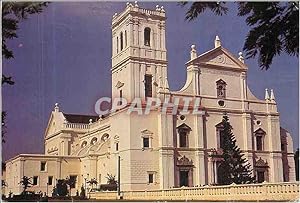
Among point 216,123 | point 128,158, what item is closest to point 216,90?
point 216,123

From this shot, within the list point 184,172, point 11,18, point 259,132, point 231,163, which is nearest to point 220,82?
point 259,132

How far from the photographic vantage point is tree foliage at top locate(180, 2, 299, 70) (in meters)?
4.94

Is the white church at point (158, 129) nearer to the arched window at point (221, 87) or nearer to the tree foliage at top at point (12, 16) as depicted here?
the arched window at point (221, 87)

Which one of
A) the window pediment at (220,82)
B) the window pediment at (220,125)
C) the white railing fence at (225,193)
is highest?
the window pediment at (220,82)

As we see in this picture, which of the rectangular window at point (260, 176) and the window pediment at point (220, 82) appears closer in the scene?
the rectangular window at point (260, 176)

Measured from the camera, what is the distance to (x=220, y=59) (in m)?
6.73

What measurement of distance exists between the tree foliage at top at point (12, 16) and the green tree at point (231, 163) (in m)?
2.98

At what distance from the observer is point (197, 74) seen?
7312 mm

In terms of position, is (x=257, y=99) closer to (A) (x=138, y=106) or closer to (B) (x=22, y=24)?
(A) (x=138, y=106)

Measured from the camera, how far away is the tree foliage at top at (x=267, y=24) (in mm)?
4938

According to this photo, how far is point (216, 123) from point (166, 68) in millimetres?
1246

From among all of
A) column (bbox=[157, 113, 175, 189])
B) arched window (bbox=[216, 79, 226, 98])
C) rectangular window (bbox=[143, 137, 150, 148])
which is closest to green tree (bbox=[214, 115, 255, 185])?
arched window (bbox=[216, 79, 226, 98])

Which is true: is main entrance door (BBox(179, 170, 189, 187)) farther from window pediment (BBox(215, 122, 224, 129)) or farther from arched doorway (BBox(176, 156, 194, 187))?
window pediment (BBox(215, 122, 224, 129))

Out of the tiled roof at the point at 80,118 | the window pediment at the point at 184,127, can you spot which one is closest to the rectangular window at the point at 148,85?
the window pediment at the point at 184,127
